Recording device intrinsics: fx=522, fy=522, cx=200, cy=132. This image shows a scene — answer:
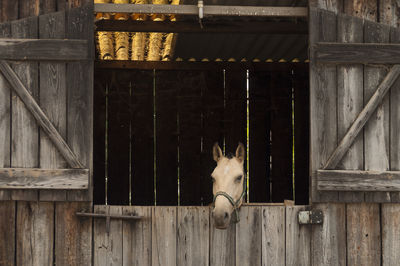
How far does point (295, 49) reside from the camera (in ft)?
28.5

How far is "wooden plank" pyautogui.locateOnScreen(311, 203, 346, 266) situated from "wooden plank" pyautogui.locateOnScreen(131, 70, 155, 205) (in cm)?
541

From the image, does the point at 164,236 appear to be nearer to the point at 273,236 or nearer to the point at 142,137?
the point at 273,236

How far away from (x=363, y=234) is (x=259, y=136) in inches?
195

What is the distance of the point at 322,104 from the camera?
511 cm

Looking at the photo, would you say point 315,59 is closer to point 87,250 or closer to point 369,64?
point 369,64

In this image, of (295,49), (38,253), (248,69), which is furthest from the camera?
(248,69)

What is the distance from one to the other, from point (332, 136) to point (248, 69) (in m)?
4.69

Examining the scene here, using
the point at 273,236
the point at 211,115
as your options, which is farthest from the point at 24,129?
the point at 211,115

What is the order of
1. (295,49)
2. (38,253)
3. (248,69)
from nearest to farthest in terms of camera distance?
(38,253) < (295,49) < (248,69)

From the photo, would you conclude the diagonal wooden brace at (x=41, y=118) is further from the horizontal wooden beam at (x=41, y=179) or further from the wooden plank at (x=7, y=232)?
the wooden plank at (x=7, y=232)

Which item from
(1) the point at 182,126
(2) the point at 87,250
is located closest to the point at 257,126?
(1) the point at 182,126

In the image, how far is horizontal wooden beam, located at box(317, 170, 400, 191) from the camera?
5.01m

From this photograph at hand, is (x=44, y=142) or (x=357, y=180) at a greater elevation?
(x=44, y=142)

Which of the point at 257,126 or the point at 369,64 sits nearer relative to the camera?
the point at 369,64
